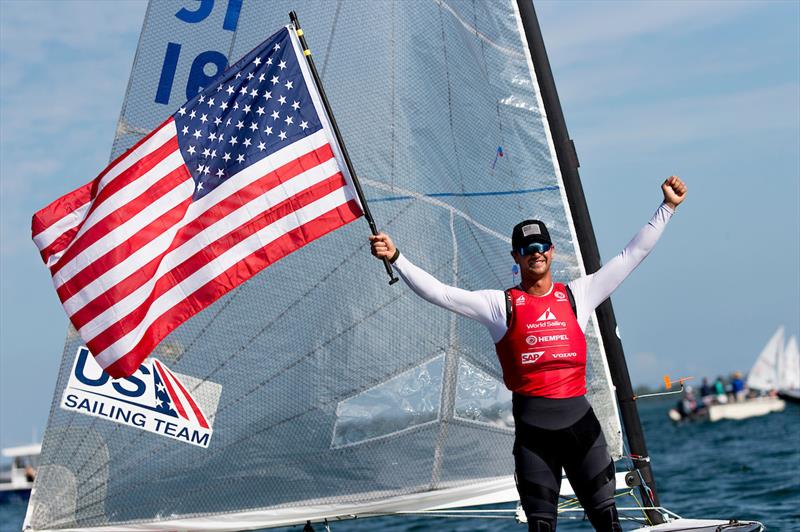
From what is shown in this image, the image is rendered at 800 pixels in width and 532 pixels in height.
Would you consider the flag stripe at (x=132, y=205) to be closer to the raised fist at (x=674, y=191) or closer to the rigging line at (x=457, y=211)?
the rigging line at (x=457, y=211)

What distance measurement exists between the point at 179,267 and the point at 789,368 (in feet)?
172

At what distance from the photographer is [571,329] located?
4.83m

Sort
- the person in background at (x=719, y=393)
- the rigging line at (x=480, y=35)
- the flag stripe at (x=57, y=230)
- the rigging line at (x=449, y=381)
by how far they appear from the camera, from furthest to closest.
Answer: the person in background at (x=719, y=393) < the rigging line at (x=480, y=35) < the rigging line at (x=449, y=381) < the flag stripe at (x=57, y=230)

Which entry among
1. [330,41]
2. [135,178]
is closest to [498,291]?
[135,178]

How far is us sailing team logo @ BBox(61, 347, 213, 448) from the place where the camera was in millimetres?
6508

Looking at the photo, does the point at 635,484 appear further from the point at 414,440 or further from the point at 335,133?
the point at 335,133

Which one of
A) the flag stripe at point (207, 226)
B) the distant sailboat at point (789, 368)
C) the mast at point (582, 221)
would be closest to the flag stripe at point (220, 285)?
the flag stripe at point (207, 226)

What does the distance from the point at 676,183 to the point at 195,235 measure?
2.42 m

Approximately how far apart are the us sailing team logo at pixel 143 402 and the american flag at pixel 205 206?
0.59m

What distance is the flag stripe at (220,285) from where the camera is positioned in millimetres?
5625

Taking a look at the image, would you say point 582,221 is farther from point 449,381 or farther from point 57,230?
point 57,230

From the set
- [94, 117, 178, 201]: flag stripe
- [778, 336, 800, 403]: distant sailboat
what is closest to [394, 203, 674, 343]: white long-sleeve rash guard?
[94, 117, 178, 201]: flag stripe

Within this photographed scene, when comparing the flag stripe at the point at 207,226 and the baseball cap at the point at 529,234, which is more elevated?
the flag stripe at the point at 207,226

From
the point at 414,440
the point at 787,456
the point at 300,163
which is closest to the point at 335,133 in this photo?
the point at 300,163
